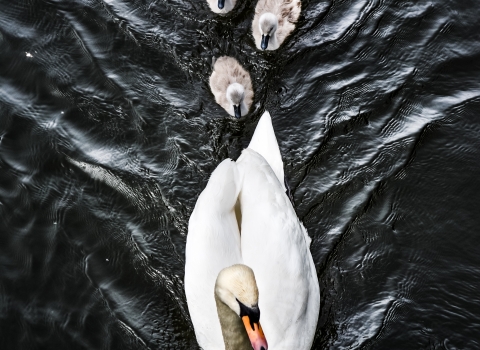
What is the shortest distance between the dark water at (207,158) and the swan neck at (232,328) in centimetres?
80

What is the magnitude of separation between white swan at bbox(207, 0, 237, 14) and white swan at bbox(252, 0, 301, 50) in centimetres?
24

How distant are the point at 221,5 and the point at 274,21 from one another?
0.57m

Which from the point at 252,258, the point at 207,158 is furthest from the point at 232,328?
the point at 207,158

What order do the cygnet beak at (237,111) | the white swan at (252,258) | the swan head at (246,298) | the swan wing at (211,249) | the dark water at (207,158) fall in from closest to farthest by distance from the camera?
1. the swan head at (246,298)
2. the white swan at (252,258)
3. the swan wing at (211,249)
4. the dark water at (207,158)
5. the cygnet beak at (237,111)

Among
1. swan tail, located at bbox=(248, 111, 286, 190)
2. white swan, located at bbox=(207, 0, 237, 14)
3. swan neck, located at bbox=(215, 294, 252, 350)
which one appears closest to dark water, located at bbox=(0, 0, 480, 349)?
white swan, located at bbox=(207, 0, 237, 14)

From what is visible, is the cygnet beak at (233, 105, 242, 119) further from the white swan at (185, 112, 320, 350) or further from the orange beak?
the orange beak

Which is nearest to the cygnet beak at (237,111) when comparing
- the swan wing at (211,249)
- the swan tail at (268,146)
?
the swan tail at (268,146)

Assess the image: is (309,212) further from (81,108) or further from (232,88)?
(81,108)

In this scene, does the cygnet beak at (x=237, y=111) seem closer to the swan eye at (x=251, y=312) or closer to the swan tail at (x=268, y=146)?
the swan tail at (x=268, y=146)

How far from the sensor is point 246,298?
184 inches

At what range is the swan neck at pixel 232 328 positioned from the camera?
489 cm

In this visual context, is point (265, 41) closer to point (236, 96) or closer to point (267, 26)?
point (267, 26)

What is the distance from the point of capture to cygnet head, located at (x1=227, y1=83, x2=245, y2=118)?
7016 millimetres

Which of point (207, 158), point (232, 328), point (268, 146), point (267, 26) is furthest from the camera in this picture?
point (267, 26)
